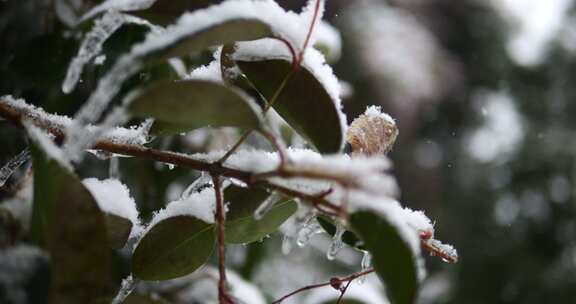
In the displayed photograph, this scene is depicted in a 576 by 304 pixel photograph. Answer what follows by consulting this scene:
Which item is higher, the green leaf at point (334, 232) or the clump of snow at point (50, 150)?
the green leaf at point (334, 232)

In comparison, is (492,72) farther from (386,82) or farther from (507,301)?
(507,301)

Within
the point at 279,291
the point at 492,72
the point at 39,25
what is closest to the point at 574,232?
the point at 492,72

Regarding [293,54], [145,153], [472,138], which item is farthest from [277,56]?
[472,138]

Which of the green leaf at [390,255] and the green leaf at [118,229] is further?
the green leaf at [118,229]

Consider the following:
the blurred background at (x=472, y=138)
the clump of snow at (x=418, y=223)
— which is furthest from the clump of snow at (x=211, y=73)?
the blurred background at (x=472, y=138)

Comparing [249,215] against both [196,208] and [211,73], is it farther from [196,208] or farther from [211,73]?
[211,73]

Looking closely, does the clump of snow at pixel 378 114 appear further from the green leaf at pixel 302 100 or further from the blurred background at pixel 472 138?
the blurred background at pixel 472 138
